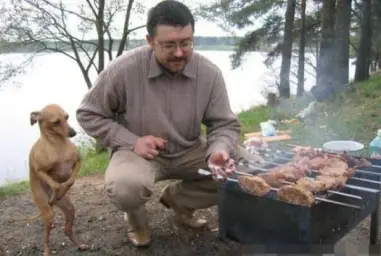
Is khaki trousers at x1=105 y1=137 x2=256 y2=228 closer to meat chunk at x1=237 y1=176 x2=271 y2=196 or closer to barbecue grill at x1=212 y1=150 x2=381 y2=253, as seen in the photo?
barbecue grill at x1=212 y1=150 x2=381 y2=253

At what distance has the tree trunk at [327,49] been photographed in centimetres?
1177

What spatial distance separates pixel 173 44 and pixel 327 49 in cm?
1055

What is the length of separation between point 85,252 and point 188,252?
756 mm

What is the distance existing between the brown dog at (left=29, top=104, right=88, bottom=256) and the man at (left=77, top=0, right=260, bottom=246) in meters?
0.34

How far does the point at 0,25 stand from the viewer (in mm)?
10031

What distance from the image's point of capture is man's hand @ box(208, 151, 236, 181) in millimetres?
2598

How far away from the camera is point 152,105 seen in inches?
123

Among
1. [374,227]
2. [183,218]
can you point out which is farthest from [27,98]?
[374,227]

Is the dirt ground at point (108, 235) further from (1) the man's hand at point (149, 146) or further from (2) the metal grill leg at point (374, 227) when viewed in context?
(1) the man's hand at point (149, 146)

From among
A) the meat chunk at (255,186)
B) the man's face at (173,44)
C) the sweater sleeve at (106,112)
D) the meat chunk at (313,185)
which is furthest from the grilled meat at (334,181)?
the sweater sleeve at (106,112)

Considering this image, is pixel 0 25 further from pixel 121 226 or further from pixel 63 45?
pixel 121 226

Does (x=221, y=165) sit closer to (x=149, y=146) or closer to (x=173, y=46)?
(x=149, y=146)

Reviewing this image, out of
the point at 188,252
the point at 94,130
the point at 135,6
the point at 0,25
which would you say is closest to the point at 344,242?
the point at 188,252

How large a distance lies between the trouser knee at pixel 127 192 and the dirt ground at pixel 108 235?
524mm
